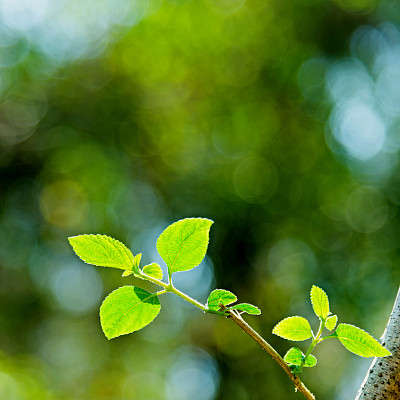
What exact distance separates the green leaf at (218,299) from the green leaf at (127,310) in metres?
0.03

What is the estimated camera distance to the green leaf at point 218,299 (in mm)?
257

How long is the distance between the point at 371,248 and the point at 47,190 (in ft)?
8.78

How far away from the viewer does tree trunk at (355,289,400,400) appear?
0.96 ft

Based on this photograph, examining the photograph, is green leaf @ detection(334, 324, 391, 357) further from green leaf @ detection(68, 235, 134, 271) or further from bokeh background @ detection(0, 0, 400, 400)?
bokeh background @ detection(0, 0, 400, 400)

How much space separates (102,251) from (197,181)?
4.10 metres

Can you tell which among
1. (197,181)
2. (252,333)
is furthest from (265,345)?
(197,181)

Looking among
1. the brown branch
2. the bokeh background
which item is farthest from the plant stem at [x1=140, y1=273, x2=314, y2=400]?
Result: the bokeh background

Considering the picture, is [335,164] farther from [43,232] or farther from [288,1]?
[43,232]

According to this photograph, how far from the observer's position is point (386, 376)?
0.97ft

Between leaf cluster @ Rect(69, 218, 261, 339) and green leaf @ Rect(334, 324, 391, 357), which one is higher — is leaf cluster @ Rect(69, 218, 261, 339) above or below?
above

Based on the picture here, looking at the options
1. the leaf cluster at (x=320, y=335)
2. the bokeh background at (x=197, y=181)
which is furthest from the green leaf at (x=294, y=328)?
the bokeh background at (x=197, y=181)

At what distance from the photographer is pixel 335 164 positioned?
14.5 feet

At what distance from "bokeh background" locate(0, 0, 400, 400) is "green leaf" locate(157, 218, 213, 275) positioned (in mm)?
3110

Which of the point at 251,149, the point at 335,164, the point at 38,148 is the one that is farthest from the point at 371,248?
the point at 38,148
